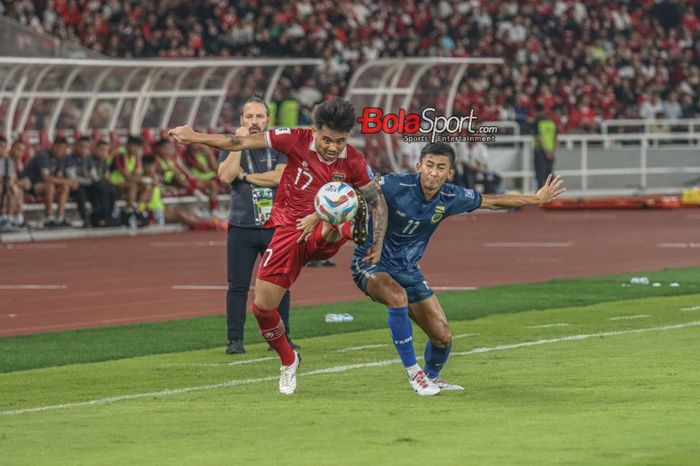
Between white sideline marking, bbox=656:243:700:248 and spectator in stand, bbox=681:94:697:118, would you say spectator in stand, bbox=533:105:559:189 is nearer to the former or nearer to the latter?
spectator in stand, bbox=681:94:697:118

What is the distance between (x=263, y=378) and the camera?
12.5 meters

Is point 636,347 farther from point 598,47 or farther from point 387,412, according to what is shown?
point 598,47

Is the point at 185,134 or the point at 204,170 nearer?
the point at 185,134

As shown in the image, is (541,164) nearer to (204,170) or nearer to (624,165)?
(624,165)

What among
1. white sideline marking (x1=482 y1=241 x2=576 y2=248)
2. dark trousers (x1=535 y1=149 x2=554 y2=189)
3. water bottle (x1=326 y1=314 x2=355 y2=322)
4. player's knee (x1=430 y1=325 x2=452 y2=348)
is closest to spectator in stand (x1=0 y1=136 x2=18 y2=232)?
white sideline marking (x1=482 y1=241 x2=576 y2=248)

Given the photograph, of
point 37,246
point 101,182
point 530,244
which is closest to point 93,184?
point 101,182

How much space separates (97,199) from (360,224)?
788 inches

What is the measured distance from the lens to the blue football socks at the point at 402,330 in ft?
36.8

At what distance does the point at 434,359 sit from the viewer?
37.8ft

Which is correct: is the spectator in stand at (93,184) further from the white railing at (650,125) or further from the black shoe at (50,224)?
the white railing at (650,125)

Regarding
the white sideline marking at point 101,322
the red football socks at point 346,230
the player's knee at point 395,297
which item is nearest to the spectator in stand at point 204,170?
the white sideline marking at point 101,322

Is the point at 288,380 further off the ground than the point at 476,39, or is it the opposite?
the point at 476,39

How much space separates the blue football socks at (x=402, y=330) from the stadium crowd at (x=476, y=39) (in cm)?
2578

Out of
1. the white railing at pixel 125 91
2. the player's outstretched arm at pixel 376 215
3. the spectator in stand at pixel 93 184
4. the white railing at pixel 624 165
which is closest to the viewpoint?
the player's outstretched arm at pixel 376 215
